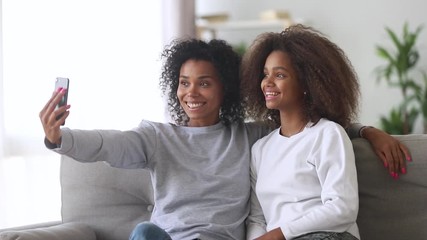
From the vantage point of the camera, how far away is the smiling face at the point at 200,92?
2.07m

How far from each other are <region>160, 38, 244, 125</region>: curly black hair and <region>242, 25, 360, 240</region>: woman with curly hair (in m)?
0.06

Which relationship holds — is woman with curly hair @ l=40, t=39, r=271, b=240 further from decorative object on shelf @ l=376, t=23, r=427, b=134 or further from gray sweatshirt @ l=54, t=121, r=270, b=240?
decorative object on shelf @ l=376, t=23, r=427, b=134

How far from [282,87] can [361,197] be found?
427 millimetres

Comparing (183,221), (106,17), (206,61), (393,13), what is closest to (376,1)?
(393,13)

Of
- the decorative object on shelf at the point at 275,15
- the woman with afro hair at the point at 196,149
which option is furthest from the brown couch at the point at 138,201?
the decorative object on shelf at the point at 275,15

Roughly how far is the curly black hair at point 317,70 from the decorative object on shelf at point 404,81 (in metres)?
2.38

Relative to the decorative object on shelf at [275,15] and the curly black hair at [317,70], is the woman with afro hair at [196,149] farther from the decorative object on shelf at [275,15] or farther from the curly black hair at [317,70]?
the decorative object on shelf at [275,15]

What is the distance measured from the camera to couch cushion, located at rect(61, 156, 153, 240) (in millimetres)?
2203

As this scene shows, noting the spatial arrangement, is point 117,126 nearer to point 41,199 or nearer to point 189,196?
point 41,199

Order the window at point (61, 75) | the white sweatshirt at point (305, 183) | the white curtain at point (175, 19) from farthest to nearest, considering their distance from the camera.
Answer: the white curtain at point (175, 19) → the window at point (61, 75) → the white sweatshirt at point (305, 183)

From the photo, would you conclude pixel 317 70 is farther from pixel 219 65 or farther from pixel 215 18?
pixel 215 18

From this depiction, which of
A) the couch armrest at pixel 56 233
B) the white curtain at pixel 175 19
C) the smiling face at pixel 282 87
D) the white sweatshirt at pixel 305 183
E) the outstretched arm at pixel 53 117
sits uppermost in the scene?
the white curtain at pixel 175 19

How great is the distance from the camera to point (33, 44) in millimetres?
3111

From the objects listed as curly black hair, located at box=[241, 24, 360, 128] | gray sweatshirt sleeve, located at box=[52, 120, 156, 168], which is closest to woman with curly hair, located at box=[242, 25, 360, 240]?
curly black hair, located at box=[241, 24, 360, 128]
